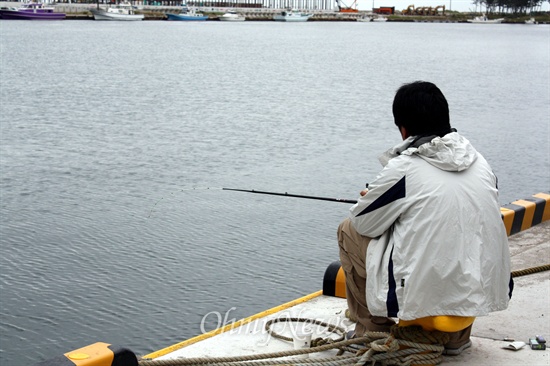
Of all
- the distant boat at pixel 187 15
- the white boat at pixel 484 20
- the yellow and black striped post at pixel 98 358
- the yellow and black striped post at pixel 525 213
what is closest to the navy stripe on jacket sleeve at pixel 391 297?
the yellow and black striped post at pixel 98 358

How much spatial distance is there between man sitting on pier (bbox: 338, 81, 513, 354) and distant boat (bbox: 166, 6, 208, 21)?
10592 centimetres

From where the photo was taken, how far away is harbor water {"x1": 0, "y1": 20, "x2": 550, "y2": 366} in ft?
25.0

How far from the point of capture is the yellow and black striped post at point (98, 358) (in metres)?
3.70

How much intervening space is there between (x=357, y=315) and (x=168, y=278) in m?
4.32

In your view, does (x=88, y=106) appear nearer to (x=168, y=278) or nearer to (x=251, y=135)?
(x=251, y=135)

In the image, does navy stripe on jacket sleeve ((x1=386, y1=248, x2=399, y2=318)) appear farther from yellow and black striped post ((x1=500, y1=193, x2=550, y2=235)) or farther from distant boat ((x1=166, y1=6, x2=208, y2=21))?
distant boat ((x1=166, y1=6, x2=208, y2=21))

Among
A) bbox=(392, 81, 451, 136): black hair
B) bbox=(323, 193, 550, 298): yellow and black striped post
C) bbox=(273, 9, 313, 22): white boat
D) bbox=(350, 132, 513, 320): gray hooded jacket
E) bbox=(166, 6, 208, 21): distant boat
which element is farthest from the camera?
bbox=(273, 9, 313, 22): white boat

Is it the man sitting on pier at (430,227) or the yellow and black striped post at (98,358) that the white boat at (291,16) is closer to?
the man sitting on pier at (430,227)

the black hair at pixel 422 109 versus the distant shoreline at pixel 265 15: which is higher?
the black hair at pixel 422 109

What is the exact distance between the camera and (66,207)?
427 inches

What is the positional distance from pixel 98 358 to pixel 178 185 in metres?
8.50

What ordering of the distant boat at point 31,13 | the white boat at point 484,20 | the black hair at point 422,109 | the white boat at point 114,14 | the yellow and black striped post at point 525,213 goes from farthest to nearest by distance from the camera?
1. the white boat at point 484,20
2. the white boat at point 114,14
3. the distant boat at point 31,13
4. the yellow and black striped post at point 525,213
5. the black hair at point 422,109

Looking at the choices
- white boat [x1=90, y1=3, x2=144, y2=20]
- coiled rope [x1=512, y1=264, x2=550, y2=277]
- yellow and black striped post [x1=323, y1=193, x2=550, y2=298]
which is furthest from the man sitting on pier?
white boat [x1=90, y1=3, x2=144, y2=20]

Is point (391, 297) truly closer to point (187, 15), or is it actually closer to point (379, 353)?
point (379, 353)
